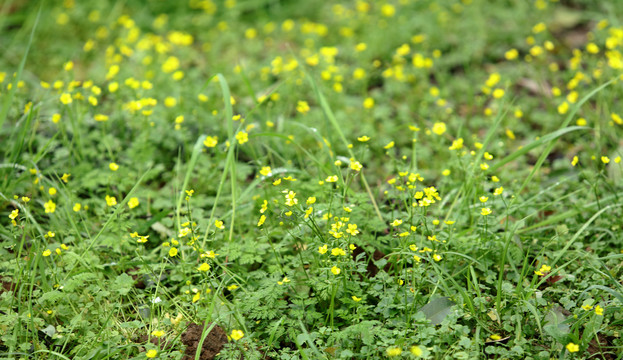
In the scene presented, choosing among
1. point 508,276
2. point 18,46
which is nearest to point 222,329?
point 508,276

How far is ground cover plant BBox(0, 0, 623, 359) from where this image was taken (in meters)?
1.96

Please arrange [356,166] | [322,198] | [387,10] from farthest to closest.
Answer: [387,10], [322,198], [356,166]

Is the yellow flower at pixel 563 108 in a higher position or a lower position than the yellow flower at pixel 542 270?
higher

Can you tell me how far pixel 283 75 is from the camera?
3.83 metres

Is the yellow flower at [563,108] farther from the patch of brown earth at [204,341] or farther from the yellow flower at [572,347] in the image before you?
the patch of brown earth at [204,341]

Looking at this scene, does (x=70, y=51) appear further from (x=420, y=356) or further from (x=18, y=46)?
(x=420, y=356)

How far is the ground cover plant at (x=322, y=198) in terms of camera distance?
6.45 feet

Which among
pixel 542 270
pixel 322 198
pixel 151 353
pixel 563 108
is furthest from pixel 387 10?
pixel 151 353

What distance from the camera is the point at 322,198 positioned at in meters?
2.35

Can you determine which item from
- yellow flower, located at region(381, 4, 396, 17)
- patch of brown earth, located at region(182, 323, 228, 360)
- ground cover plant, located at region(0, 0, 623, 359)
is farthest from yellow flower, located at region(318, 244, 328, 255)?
yellow flower, located at region(381, 4, 396, 17)

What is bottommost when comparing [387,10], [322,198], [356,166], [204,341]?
[204,341]

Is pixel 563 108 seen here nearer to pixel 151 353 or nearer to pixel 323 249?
pixel 323 249

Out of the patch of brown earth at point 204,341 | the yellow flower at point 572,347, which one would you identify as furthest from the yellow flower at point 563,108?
the patch of brown earth at point 204,341

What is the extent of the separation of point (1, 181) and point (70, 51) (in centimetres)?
212
